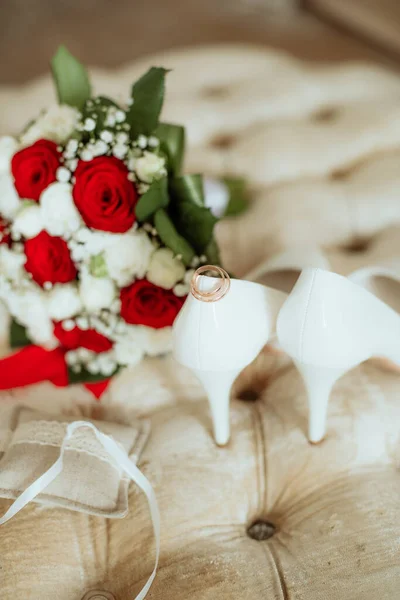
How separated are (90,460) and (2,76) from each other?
1.27 metres

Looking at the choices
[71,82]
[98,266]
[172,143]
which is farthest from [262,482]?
[71,82]

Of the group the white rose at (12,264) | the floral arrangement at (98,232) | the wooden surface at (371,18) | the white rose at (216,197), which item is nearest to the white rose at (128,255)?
the floral arrangement at (98,232)

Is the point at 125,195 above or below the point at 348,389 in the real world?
above

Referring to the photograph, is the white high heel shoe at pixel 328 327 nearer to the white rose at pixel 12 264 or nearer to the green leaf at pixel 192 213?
the green leaf at pixel 192 213

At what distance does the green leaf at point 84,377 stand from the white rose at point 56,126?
247mm

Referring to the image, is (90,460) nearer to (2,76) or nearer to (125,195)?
(125,195)

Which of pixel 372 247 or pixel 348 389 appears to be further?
pixel 372 247

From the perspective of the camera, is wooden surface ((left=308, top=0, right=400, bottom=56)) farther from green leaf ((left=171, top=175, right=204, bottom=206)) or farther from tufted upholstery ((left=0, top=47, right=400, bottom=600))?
green leaf ((left=171, top=175, right=204, bottom=206))

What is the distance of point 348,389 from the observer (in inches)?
23.1

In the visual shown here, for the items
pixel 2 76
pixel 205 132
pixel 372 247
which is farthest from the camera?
pixel 2 76

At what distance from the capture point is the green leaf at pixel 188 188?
587 mm

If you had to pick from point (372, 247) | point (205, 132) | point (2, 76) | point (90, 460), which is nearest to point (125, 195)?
point (90, 460)

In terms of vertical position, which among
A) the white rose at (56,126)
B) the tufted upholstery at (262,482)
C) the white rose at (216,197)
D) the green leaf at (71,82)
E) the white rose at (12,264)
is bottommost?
the tufted upholstery at (262,482)

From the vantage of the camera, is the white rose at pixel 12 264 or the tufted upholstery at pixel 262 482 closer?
the tufted upholstery at pixel 262 482
